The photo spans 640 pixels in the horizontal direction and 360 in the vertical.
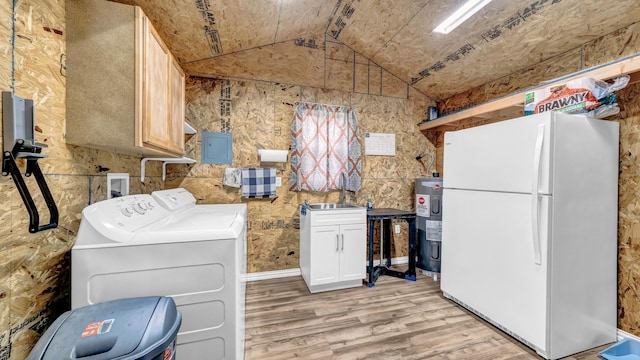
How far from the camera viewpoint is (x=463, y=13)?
2055 mm

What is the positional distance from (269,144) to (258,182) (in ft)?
1.63

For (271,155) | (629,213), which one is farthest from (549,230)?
(271,155)

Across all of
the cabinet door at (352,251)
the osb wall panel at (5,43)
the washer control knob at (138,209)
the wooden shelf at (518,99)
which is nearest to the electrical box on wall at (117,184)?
the washer control knob at (138,209)

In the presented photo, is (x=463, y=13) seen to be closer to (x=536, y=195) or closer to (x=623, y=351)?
(x=536, y=195)

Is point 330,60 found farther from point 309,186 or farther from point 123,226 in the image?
point 123,226

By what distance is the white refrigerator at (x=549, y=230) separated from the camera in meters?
1.77

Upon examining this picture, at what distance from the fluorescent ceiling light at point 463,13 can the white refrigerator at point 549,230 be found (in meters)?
0.90

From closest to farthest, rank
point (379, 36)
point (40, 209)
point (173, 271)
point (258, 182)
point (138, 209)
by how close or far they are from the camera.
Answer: point (40, 209) < point (173, 271) < point (138, 209) < point (379, 36) < point (258, 182)

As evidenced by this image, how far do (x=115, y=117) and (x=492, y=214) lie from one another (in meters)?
2.74

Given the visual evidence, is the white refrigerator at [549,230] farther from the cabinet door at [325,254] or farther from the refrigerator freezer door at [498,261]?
the cabinet door at [325,254]

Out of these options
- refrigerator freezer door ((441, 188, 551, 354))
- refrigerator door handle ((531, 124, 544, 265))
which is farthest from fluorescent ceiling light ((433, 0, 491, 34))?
refrigerator freezer door ((441, 188, 551, 354))

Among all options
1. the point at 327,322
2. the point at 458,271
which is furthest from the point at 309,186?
the point at 458,271

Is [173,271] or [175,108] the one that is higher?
[175,108]

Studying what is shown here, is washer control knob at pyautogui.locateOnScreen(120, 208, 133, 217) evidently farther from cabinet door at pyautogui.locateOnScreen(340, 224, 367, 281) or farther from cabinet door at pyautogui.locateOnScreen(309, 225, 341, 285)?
cabinet door at pyautogui.locateOnScreen(340, 224, 367, 281)
